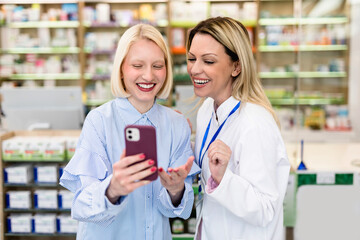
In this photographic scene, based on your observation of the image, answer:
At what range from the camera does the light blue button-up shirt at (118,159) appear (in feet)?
4.55

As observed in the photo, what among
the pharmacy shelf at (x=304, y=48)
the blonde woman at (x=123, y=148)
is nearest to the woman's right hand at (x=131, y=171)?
the blonde woman at (x=123, y=148)

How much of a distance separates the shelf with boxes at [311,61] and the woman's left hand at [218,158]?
458cm

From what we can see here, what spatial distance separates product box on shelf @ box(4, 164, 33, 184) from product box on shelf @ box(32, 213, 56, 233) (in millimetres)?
296

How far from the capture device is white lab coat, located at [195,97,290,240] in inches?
52.7

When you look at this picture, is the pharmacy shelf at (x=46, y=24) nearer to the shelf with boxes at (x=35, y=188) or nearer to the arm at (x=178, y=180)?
the shelf with boxes at (x=35, y=188)

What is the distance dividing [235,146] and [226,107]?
0.18m

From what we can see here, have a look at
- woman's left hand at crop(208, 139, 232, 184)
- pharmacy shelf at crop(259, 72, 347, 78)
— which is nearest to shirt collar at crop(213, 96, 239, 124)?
woman's left hand at crop(208, 139, 232, 184)

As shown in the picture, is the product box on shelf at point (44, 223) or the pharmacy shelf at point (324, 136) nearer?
A: the product box on shelf at point (44, 223)

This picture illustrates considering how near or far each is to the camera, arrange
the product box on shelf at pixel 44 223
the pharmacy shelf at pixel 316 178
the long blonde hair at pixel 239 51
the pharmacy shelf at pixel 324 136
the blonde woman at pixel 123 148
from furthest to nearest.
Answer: the pharmacy shelf at pixel 324 136
the product box on shelf at pixel 44 223
the pharmacy shelf at pixel 316 178
the long blonde hair at pixel 239 51
the blonde woman at pixel 123 148

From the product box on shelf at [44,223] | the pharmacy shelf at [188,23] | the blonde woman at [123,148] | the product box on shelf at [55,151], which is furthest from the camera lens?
the pharmacy shelf at [188,23]

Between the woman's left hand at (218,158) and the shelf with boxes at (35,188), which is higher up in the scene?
the woman's left hand at (218,158)

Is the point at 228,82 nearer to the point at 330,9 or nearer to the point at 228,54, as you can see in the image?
the point at 228,54

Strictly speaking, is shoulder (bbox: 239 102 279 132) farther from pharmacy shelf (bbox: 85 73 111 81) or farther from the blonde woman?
pharmacy shelf (bbox: 85 73 111 81)

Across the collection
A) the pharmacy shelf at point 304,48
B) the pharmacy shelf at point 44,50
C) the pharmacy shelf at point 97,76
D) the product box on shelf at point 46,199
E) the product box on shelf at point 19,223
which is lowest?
the product box on shelf at point 19,223
